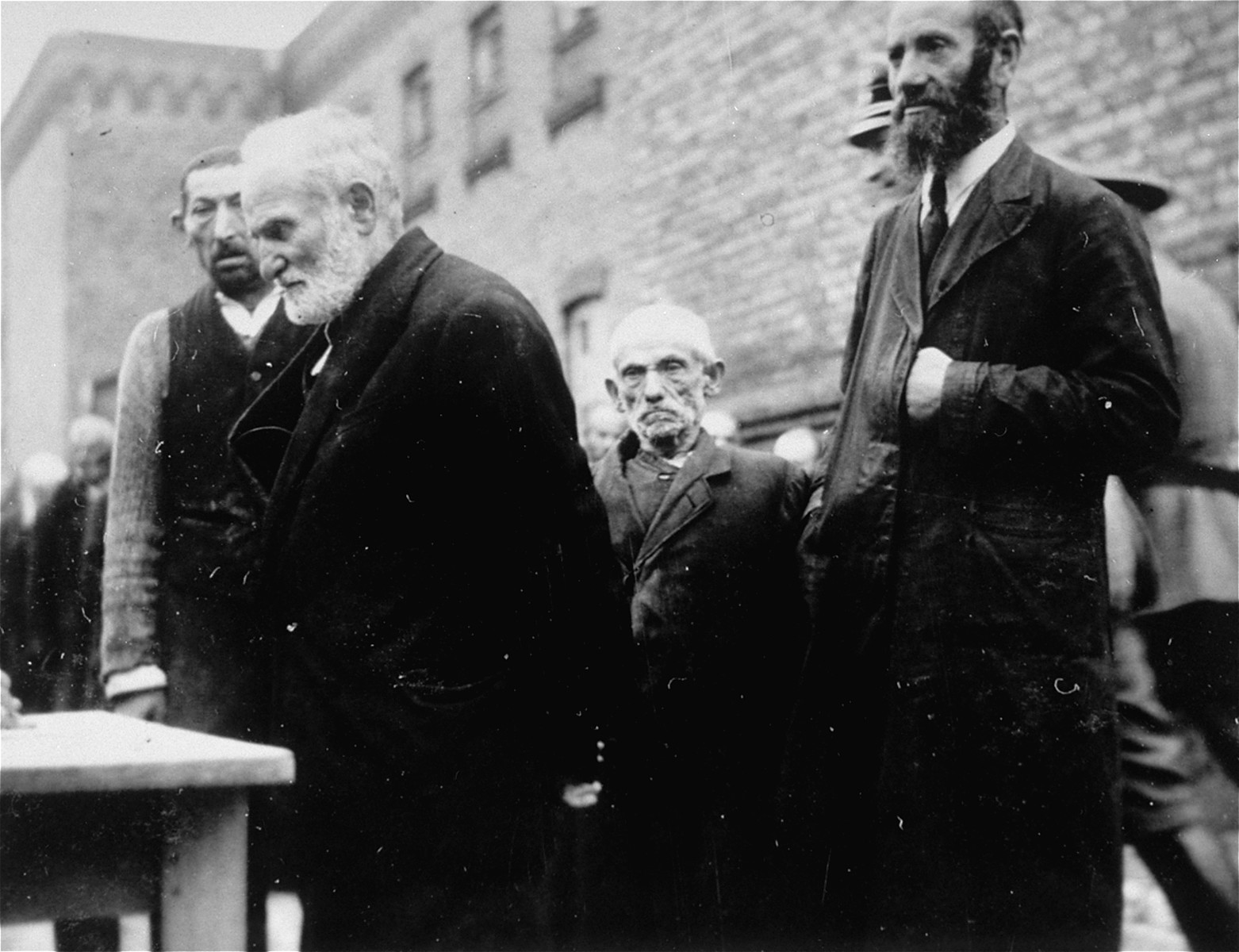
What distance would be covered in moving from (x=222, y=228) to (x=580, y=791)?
163 centimetres

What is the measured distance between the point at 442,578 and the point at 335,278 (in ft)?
2.11

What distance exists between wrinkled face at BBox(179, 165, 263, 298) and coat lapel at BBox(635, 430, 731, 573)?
107 cm

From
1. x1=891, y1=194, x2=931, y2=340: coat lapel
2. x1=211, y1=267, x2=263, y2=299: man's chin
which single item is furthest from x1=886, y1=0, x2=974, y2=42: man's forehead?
x1=211, y1=267, x2=263, y2=299: man's chin

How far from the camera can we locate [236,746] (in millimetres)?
1704

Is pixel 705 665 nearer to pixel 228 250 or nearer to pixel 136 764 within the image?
pixel 228 250

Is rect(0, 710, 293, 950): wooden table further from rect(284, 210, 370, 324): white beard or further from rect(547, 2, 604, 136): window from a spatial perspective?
rect(547, 2, 604, 136): window

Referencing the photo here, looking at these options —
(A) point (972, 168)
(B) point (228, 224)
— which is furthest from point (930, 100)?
(B) point (228, 224)

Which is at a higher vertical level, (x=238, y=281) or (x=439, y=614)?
(x=238, y=281)

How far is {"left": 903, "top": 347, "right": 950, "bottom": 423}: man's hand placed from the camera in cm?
260

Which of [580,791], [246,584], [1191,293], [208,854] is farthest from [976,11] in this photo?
[208,854]

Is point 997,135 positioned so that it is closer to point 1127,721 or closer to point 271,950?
point 1127,721

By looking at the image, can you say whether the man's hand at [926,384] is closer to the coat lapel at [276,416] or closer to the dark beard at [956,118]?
the dark beard at [956,118]

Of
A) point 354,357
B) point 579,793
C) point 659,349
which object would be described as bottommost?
point 579,793

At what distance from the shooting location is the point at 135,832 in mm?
1637
